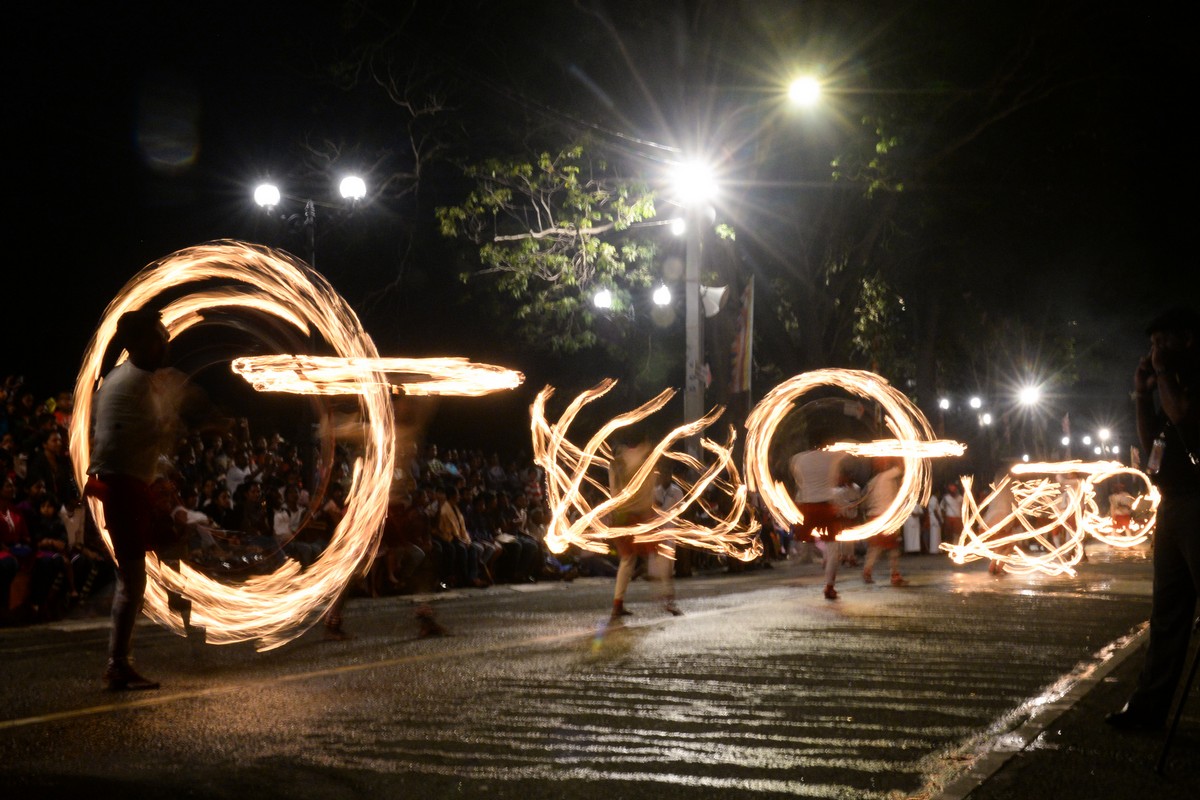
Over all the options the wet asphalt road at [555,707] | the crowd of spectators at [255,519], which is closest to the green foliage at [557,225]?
the crowd of spectators at [255,519]

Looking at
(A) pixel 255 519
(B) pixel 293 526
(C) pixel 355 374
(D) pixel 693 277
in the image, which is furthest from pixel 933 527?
(C) pixel 355 374

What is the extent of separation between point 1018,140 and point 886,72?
149 inches

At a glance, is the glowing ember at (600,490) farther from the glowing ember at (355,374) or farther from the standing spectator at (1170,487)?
the standing spectator at (1170,487)

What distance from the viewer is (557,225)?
24422 mm

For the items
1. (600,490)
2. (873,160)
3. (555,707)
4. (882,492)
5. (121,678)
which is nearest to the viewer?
(555,707)

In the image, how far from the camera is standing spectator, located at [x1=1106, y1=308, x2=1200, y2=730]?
6172 millimetres

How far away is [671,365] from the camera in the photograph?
3306 centimetres

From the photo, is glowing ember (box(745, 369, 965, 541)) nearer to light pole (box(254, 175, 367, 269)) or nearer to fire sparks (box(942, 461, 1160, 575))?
fire sparks (box(942, 461, 1160, 575))

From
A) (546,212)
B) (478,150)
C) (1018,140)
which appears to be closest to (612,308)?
(546,212)

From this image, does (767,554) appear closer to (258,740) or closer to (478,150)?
(478,150)

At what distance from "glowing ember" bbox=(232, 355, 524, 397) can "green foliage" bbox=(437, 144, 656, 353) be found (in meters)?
11.7

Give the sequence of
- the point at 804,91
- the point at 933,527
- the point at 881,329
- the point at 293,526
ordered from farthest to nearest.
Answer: the point at 933,527
the point at 881,329
the point at 804,91
the point at 293,526

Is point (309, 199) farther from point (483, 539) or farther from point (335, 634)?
point (335, 634)

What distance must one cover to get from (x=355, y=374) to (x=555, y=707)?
4.57 m
